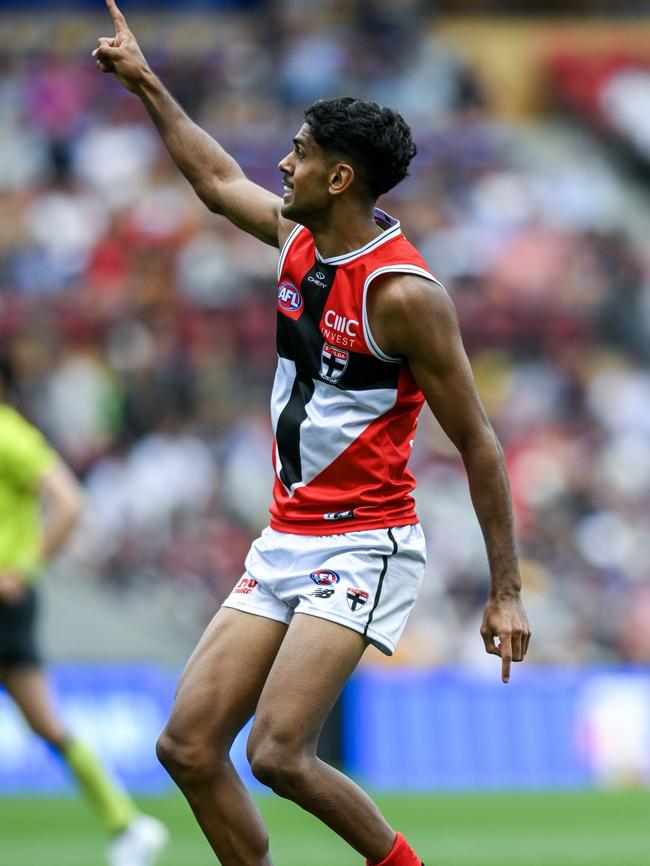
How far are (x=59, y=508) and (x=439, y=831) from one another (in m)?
3.04

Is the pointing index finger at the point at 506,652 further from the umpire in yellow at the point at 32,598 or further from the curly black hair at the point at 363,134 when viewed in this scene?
the umpire in yellow at the point at 32,598

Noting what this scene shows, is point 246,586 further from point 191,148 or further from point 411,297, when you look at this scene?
point 191,148

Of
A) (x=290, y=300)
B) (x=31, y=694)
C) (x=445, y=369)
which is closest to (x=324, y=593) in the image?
(x=445, y=369)

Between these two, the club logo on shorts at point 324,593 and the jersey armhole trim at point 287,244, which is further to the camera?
the jersey armhole trim at point 287,244

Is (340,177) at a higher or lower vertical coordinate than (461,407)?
higher

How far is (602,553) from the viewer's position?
14398mm

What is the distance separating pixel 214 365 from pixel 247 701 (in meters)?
9.65

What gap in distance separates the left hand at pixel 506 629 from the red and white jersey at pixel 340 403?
1.48 ft

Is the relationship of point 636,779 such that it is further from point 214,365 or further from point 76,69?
point 76,69

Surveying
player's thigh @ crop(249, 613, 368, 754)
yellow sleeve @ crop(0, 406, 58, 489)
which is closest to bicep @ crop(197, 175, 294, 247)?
player's thigh @ crop(249, 613, 368, 754)

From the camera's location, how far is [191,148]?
6051 millimetres

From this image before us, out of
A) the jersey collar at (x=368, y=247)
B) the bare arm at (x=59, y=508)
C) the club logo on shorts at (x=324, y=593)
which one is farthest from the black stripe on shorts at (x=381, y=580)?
the bare arm at (x=59, y=508)

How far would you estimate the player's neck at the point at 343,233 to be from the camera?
5426 mm

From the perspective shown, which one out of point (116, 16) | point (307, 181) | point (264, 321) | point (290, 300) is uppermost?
point (264, 321)
